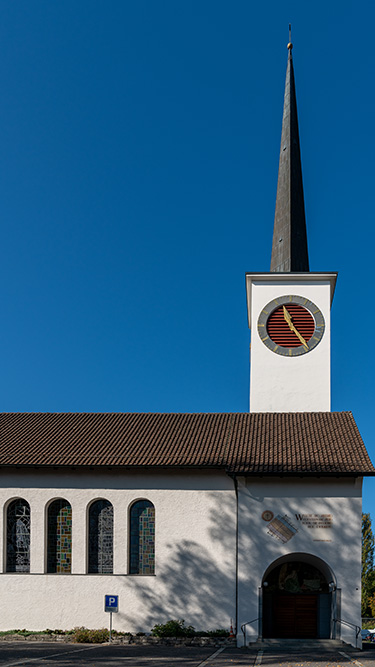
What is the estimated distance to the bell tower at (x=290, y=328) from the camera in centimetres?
2978

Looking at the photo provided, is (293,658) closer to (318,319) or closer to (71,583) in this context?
(71,583)

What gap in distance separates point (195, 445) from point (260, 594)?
530 centimetres

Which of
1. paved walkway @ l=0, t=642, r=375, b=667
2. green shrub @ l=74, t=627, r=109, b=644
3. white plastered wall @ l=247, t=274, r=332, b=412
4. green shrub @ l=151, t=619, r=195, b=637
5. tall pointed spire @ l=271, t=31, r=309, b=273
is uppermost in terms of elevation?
tall pointed spire @ l=271, t=31, r=309, b=273

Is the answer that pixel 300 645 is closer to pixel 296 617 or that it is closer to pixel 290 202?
pixel 296 617

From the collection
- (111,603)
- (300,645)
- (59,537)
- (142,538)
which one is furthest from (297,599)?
(59,537)

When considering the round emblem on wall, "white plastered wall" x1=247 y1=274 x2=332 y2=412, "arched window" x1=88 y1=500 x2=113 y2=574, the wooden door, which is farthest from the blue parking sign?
the round emblem on wall

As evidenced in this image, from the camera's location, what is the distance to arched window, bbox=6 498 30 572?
79.6 feet

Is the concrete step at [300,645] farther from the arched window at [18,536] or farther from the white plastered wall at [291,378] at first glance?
the white plastered wall at [291,378]

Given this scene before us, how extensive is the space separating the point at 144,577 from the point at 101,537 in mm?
1972

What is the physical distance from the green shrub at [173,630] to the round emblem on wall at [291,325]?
1191 cm

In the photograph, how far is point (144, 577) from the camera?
23.4 metres

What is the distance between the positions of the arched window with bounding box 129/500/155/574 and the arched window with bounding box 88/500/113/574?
736mm

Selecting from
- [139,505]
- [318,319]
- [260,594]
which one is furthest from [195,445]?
[318,319]

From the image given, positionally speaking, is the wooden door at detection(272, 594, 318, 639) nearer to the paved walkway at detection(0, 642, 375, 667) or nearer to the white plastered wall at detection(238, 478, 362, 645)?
the white plastered wall at detection(238, 478, 362, 645)
